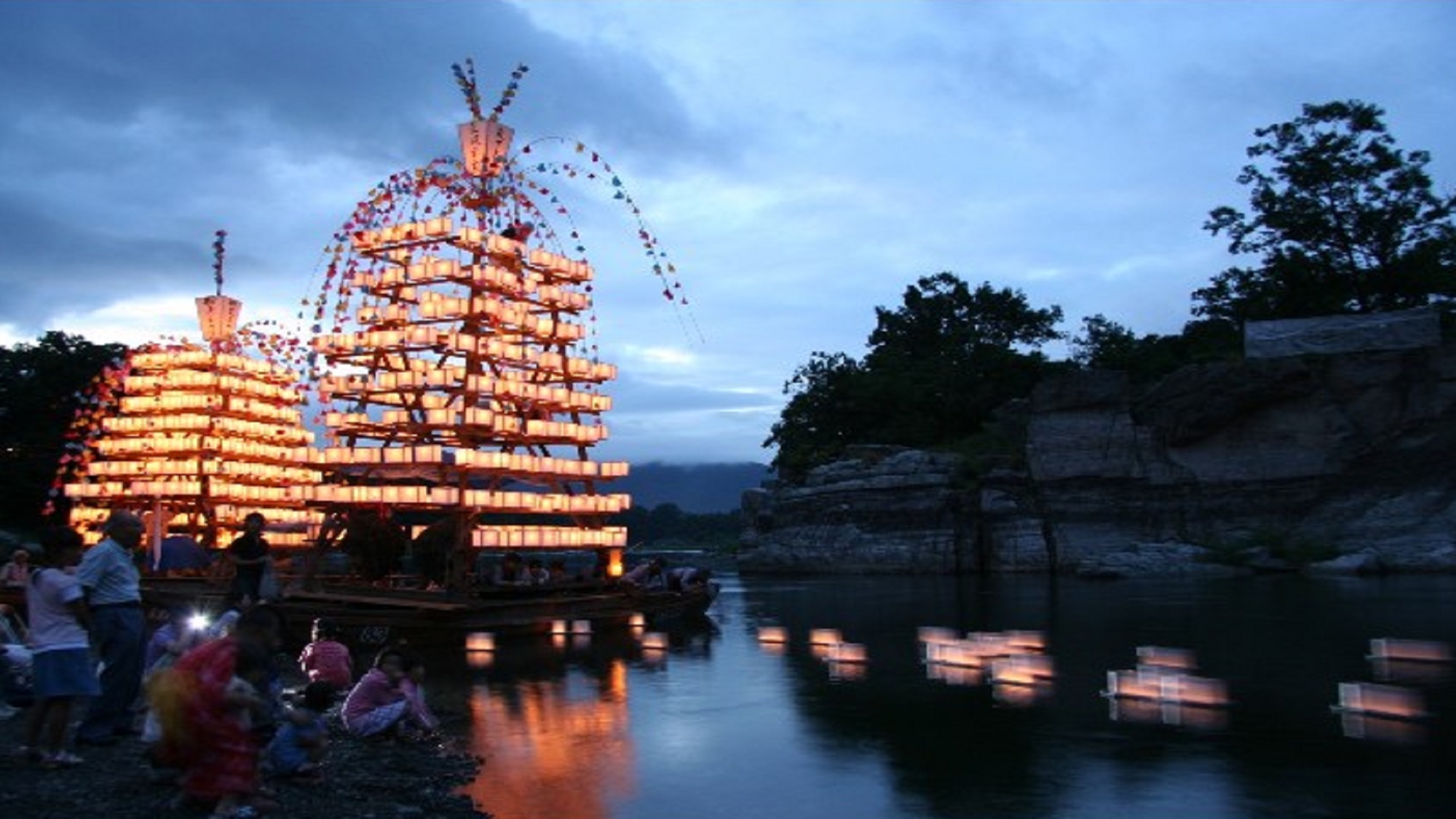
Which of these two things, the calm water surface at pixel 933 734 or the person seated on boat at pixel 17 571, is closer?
the calm water surface at pixel 933 734

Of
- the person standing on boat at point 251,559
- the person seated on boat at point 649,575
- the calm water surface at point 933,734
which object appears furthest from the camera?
the person seated on boat at point 649,575

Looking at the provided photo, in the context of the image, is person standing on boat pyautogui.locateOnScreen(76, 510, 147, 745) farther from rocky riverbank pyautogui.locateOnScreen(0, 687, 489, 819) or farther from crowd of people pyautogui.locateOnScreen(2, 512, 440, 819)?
rocky riverbank pyautogui.locateOnScreen(0, 687, 489, 819)

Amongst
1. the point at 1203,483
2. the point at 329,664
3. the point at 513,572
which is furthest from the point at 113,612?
the point at 1203,483

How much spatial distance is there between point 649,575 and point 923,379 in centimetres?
5174

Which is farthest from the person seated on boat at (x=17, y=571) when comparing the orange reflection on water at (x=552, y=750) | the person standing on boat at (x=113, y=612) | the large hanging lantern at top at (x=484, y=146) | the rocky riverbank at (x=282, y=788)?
the large hanging lantern at top at (x=484, y=146)

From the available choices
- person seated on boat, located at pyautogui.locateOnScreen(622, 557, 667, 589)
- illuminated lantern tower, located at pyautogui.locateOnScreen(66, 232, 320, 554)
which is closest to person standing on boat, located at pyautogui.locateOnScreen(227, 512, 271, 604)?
person seated on boat, located at pyautogui.locateOnScreen(622, 557, 667, 589)

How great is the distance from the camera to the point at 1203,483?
54781 mm

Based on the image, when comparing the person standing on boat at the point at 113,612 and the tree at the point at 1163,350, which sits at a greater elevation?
the tree at the point at 1163,350

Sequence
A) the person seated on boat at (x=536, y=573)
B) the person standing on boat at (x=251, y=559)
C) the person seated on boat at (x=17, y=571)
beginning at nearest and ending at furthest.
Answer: the person standing on boat at (x=251, y=559)
the person seated on boat at (x=17, y=571)
the person seated on boat at (x=536, y=573)

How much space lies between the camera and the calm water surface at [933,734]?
34.7 ft

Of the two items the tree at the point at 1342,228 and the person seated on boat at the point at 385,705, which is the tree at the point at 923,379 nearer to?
the tree at the point at 1342,228

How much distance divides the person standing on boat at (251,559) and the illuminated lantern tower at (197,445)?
23.3 m

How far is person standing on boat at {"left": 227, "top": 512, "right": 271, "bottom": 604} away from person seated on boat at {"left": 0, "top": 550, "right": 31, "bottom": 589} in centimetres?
602

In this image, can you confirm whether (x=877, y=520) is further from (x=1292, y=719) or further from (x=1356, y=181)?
(x=1292, y=719)
